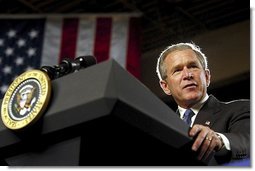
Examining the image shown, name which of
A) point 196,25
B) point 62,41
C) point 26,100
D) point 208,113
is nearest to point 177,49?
point 208,113

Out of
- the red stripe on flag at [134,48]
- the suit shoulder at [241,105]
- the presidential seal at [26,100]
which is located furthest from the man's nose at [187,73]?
the red stripe on flag at [134,48]

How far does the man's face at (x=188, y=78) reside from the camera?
106 centimetres

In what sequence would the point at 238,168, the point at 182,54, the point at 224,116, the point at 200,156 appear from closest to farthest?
the point at 238,168 < the point at 200,156 < the point at 224,116 < the point at 182,54

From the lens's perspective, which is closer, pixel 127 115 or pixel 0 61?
pixel 127 115

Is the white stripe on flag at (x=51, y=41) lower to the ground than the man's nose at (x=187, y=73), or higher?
higher

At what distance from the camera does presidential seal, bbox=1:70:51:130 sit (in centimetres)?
71

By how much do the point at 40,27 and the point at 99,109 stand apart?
400 centimetres

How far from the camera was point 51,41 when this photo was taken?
4469 mm

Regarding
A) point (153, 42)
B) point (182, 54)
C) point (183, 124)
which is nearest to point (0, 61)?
point (153, 42)

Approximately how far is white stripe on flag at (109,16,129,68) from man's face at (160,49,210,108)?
125 inches

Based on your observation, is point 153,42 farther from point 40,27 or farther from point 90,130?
point 90,130

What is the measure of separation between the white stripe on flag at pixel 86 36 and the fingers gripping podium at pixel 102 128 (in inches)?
140

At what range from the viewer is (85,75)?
0.69 m

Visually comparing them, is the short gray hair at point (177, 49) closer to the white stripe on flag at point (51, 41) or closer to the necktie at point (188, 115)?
the necktie at point (188, 115)
